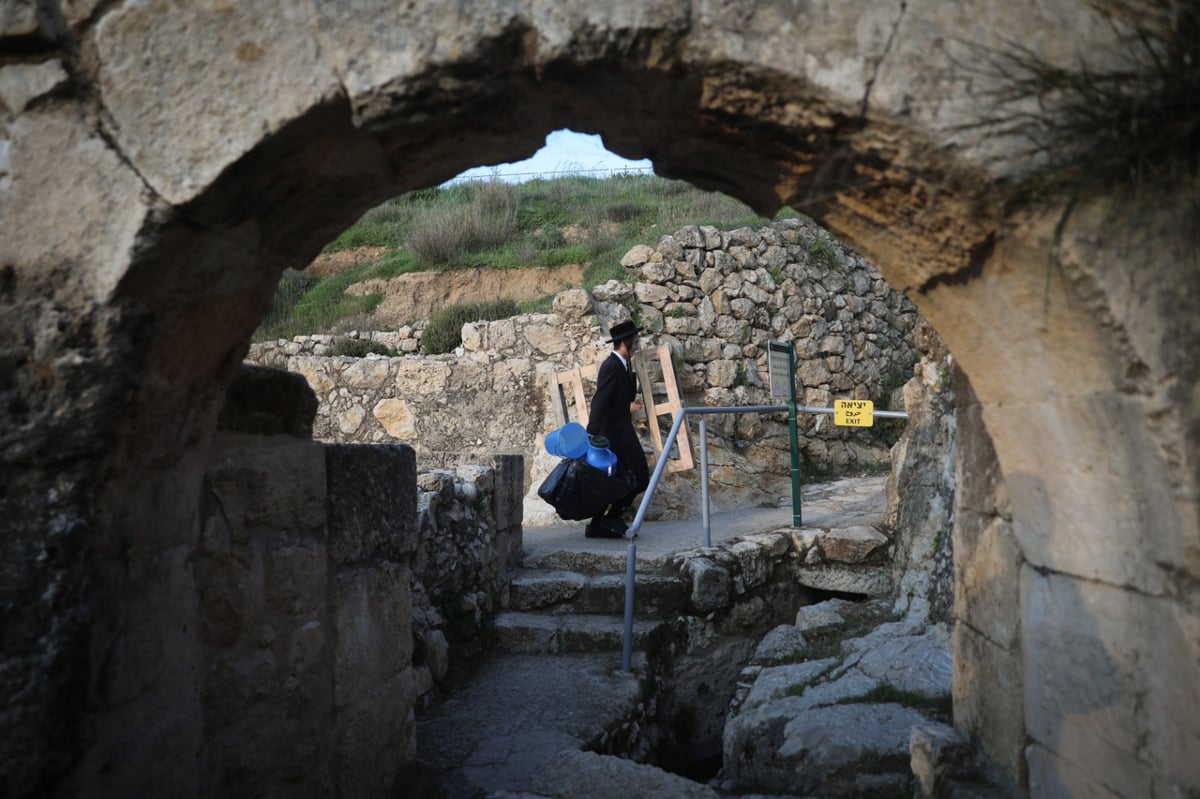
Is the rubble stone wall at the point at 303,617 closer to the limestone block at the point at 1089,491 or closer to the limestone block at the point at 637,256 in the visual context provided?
the limestone block at the point at 1089,491

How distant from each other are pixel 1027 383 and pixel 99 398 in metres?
1.81

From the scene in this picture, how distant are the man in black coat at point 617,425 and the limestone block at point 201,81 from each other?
4.79 m

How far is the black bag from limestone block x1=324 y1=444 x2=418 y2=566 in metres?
2.98

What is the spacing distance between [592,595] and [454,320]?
4.64m

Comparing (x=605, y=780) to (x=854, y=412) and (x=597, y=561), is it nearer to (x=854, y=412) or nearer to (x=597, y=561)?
(x=597, y=561)

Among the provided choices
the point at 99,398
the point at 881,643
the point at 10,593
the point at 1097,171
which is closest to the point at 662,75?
the point at 1097,171

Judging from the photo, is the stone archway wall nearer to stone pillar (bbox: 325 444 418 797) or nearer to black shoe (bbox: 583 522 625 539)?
stone pillar (bbox: 325 444 418 797)

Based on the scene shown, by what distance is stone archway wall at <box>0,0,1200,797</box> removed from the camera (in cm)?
153

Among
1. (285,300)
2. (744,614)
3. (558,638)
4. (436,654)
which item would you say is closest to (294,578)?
(436,654)

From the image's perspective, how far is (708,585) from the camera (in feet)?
17.2

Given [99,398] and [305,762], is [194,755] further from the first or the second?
[99,398]

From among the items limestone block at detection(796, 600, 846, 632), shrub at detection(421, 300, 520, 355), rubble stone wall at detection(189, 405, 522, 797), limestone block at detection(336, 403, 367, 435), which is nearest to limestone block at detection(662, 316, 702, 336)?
shrub at detection(421, 300, 520, 355)

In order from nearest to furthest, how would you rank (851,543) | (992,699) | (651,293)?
(992,699) < (851,543) < (651,293)

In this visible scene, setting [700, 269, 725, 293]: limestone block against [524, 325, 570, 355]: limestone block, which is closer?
[524, 325, 570, 355]: limestone block
